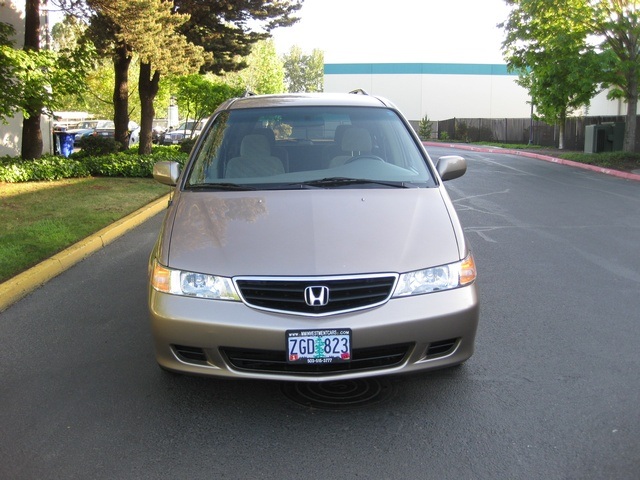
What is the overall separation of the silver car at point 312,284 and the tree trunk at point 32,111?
416 inches

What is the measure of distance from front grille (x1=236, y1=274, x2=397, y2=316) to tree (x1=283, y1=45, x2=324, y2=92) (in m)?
121

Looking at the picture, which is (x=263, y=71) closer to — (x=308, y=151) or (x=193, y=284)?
(x=308, y=151)

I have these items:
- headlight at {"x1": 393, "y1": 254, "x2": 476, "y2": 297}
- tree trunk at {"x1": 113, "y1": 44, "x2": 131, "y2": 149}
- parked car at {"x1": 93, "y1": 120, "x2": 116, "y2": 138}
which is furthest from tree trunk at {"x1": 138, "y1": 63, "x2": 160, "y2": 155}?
headlight at {"x1": 393, "y1": 254, "x2": 476, "y2": 297}

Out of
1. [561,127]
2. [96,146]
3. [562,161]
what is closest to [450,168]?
[96,146]

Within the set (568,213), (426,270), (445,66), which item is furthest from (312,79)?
(426,270)

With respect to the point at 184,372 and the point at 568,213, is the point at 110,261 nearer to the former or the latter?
the point at 184,372

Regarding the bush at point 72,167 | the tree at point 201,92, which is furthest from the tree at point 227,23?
the bush at point 72,167

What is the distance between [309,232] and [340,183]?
854 mm

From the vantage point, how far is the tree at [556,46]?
21328 millimetres

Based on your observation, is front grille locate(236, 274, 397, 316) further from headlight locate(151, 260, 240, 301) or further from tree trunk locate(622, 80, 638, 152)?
tree trunk locate(622, 80, 638, 152)

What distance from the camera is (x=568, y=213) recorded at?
37.0 ft

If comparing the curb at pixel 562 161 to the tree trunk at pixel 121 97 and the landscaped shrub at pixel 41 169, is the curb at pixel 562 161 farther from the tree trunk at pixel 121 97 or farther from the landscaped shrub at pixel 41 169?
the landscaped shrub at pixel 41 169

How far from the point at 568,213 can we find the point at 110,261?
298 inches

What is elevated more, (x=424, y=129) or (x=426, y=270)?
(x=424, y=129)
